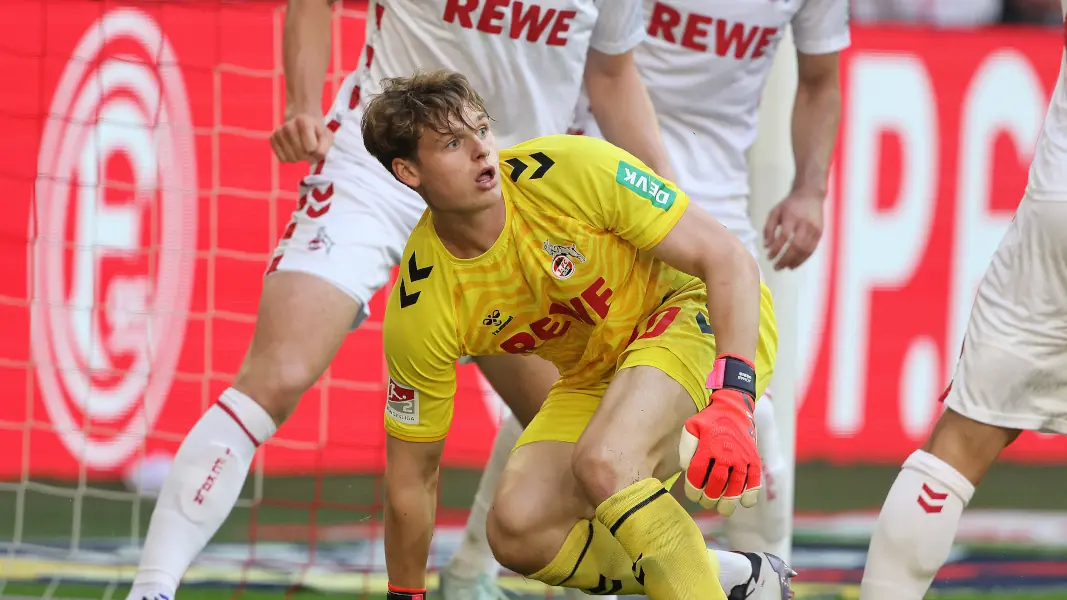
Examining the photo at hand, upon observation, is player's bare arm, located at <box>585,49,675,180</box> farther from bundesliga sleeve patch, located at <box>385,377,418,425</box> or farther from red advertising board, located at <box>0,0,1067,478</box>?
red advertising board, located at <box>0,0,1067,478</box>

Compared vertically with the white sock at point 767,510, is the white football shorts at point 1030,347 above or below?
above

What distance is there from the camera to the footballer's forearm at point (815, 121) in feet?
14.1

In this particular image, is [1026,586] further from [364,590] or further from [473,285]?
[473,285]

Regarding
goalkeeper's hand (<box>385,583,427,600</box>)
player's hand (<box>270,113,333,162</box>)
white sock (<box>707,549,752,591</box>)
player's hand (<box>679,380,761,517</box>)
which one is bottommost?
goalkeeper's hand (<box>385,583,427,600</box>)

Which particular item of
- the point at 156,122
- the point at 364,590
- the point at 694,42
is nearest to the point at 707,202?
the point at 694,42

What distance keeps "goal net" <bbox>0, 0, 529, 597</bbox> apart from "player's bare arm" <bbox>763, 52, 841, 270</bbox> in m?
1.76

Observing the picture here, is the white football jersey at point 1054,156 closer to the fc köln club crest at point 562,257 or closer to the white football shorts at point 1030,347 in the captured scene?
the white football shorts at point 1030,347

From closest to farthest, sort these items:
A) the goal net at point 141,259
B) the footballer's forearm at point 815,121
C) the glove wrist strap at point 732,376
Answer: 1. the glove wrist strap at point 732,376
2. the footballer's forearm at point 815,121
3. the goal net at point 141,259

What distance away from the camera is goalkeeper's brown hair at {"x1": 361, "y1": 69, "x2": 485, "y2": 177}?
2.99 metres

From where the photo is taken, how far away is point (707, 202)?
4.30 m

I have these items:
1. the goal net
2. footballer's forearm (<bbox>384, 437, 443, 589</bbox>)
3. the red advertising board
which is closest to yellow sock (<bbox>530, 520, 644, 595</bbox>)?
footballer's forearm (<bbox>384, 437, 443, 589</bbox>)

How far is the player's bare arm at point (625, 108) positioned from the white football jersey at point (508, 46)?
5 cm

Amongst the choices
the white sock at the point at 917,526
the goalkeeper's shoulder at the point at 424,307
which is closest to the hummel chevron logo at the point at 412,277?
the goalkeeper's shoulder at the point at 424,307

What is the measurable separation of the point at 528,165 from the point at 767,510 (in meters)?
1.40
